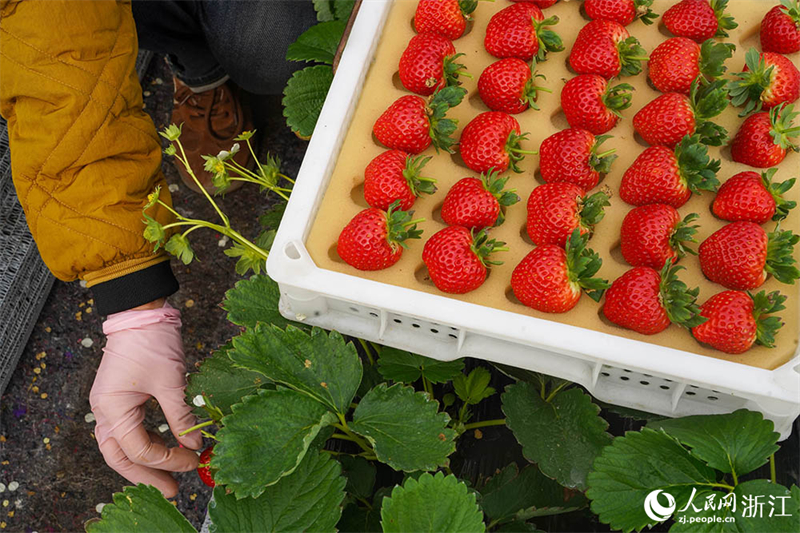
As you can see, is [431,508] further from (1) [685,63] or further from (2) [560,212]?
(1) [685,63]

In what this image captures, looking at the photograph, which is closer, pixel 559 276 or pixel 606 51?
pixel 559 276

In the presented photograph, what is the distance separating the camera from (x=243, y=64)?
1525 millimetres

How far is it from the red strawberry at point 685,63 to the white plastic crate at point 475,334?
1.16ft

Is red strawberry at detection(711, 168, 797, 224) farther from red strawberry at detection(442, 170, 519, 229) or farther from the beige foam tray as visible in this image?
red strawberry at detection(442, 170, 519, 229)

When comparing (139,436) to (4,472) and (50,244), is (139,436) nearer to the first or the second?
(50,244)

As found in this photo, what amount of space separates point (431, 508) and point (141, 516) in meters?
0.31

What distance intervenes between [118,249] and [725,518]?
2.87 ft

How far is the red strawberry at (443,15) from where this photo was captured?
924 mm

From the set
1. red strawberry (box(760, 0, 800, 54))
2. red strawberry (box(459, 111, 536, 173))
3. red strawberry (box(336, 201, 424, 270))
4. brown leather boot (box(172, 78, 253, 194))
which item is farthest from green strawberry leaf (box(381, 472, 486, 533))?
brown leather boot (box(172, 78, 253, 194))

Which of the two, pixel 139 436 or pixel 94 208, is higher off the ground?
pixel 94 208

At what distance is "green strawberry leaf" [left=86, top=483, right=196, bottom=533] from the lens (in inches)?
30.0

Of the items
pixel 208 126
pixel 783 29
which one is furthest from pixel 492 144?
pixel 208 126

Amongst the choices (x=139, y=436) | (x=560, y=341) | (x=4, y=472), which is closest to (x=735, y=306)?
(x=560, y=341)

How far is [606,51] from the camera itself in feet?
2.92
